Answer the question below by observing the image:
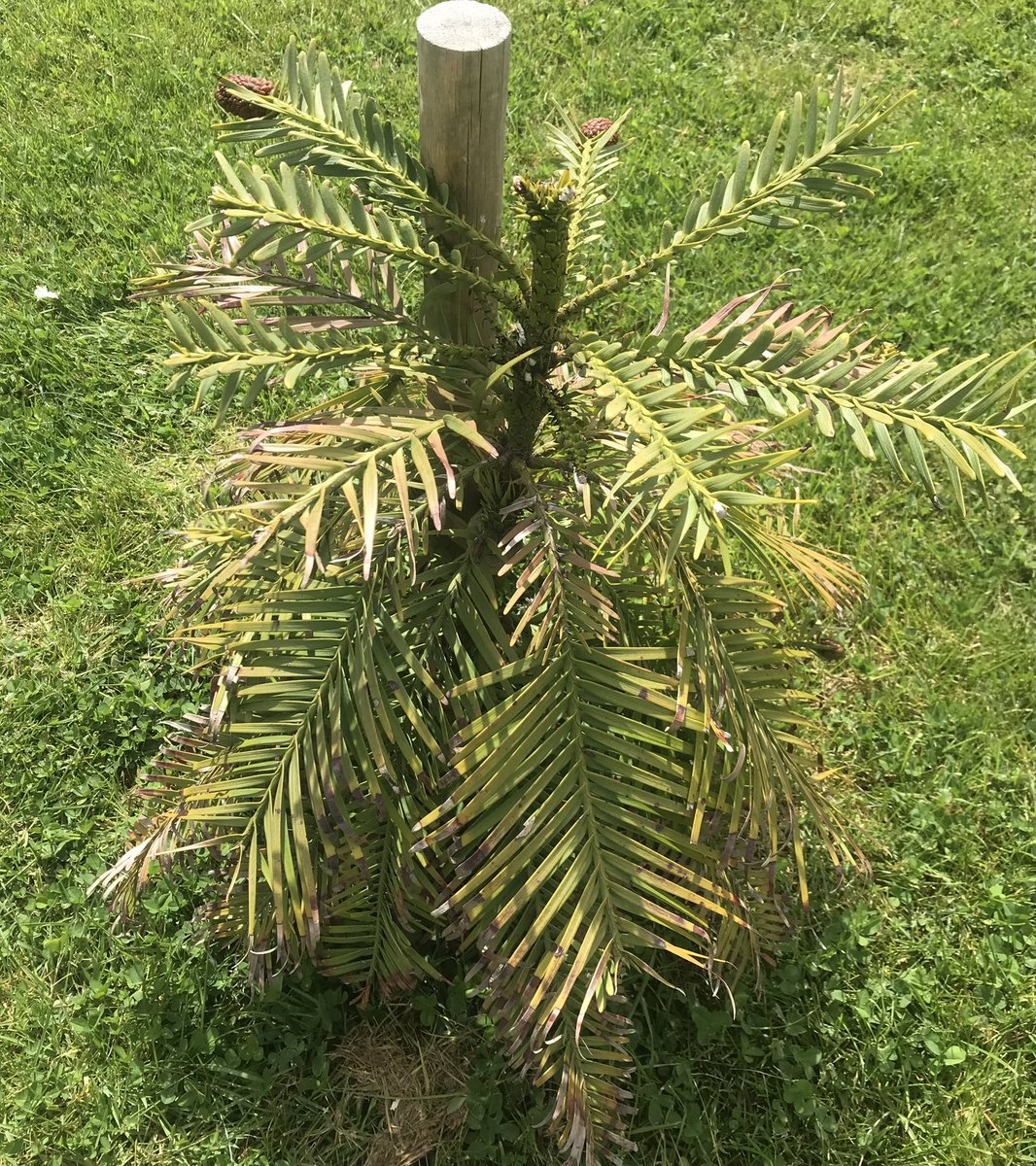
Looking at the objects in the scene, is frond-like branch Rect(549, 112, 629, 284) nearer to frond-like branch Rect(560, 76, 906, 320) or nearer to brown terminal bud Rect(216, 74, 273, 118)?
frond-like branch Rect(560, 76, 906, 320)

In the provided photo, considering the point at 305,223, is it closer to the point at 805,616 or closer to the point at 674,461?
the point at 674,461

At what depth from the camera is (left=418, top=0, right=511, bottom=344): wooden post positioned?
4.31ft

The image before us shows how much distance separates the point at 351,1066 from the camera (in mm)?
1901

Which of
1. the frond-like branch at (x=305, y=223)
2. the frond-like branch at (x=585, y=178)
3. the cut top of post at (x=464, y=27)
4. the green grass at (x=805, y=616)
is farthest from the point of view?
the green grass at (x=805, y=616)

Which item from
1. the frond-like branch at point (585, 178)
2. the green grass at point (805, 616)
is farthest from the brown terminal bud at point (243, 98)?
the green grass at point (805, 616)

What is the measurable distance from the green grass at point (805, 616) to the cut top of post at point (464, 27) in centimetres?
165

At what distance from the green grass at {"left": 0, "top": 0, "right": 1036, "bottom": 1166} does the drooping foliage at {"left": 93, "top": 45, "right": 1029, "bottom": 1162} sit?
1.53 feet

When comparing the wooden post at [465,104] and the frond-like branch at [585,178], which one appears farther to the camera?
the frond-like branch at [585,178]

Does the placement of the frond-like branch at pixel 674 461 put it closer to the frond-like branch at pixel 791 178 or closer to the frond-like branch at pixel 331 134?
the frond-like branch at pixel 791 178

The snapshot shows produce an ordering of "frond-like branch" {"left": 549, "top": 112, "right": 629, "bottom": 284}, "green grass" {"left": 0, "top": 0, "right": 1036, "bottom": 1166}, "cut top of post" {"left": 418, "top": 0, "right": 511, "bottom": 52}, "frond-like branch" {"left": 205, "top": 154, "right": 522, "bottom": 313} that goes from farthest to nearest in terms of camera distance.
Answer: "green grass" {"left": 0, "top": 0, "right": 1036, "bottom": 1166} → "frond-like branch" {"left": 549, "top": 112, "right": 629, "bottom": 284} → "cut top of post" {"left": 418, "top": 0, "right": 511, "bottom": 52} → "frond-like branch" {"left": 205, "top": 154, "right": 522, "bottom": 313}

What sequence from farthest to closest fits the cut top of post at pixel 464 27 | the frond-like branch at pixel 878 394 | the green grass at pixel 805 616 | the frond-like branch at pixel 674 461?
the green grass at pixel 805 616
the cut top of post at pixel 464 27
the frond-like branch at pixel 878 394
the frond-like branch at pixel 674 461

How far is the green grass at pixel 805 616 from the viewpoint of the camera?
188 centimetres

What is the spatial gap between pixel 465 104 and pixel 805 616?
1.73 metres

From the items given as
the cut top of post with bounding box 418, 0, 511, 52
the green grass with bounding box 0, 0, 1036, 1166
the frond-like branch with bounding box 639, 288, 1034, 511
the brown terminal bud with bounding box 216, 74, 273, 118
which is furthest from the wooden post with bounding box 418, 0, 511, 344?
the green grass with bounding box 0, 0, 1036, 1166
